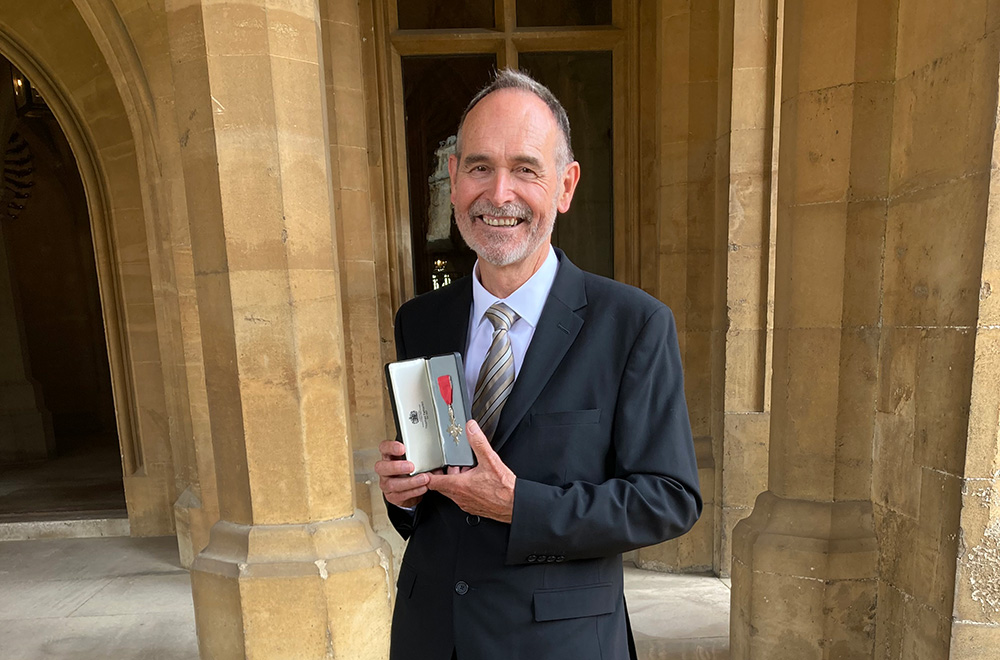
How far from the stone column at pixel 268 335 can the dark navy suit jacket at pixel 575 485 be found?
1582mm

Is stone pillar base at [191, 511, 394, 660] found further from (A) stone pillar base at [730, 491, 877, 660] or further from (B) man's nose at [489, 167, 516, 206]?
(B) man's nose at [489, 167, 516, 206]

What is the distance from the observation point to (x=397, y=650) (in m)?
1.37

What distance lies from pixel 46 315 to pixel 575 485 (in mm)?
13580

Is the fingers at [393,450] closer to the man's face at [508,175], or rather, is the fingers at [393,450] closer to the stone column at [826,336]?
the man's face at [508,175]

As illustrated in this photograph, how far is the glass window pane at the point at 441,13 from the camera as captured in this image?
4.95 meters

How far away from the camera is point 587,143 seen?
17.1ft

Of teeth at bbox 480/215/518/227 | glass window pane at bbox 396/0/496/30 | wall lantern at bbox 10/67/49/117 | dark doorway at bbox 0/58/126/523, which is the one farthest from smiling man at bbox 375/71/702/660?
wall lantern at bbox 10/67/49/117

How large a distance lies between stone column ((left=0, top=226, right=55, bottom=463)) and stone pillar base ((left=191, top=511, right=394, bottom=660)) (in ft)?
27.9

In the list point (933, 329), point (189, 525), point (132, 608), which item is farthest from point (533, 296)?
point (189, 525)

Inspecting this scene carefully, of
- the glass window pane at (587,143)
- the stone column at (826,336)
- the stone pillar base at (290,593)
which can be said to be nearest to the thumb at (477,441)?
the stone pillar base at (290,593)

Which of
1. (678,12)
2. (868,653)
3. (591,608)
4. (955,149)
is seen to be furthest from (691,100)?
(591,608)

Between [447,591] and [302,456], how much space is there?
A: 1.63 m

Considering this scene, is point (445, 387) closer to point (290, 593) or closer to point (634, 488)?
point (634, 488)

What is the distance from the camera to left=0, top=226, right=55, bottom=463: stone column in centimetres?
883
